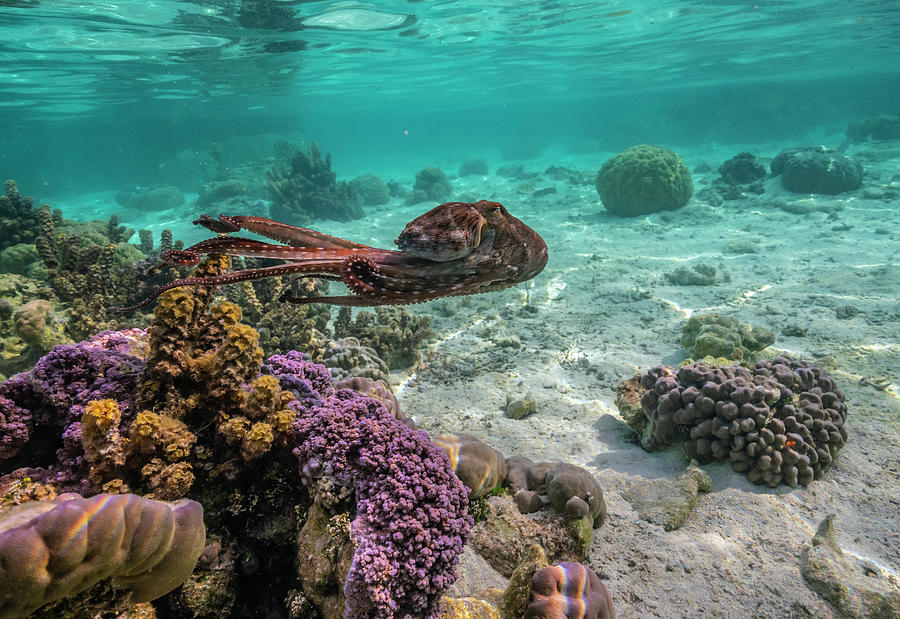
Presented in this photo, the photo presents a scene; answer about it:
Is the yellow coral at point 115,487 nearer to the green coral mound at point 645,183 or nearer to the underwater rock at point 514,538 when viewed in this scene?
the underwater rock at point 514,538

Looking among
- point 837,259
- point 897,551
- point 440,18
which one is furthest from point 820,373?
point 440,18

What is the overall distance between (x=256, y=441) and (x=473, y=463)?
171cm

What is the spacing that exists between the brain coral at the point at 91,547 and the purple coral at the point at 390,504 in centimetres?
78

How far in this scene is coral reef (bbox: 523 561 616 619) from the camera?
→ 235 cm

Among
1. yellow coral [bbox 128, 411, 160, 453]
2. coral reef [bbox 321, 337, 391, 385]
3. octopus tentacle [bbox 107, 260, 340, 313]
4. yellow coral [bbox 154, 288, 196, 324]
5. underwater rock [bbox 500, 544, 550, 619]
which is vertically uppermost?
octopus tentacle [bbox 107, 260, 340, 313]

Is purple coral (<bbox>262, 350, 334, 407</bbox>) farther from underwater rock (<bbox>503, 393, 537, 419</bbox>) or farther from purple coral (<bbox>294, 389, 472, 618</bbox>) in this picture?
underwater rock (<bbox>503, 393, 537, 419</bbox>)

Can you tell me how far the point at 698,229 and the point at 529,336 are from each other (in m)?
11.2

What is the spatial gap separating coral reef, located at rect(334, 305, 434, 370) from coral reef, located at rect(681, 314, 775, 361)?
4.97m

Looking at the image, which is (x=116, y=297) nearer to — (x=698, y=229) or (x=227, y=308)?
(x=227, y=308)

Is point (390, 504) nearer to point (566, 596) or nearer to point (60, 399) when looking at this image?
point (566, 596)

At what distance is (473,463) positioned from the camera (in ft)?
11.0

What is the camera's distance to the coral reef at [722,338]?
22.6 feet

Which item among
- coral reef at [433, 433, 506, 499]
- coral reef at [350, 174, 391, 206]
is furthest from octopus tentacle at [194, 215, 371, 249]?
coral reef at [350, 174, 391, 206]

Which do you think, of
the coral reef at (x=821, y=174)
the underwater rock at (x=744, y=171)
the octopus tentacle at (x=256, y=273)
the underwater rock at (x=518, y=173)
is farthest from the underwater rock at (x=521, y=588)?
the underwater rock at (x=518, y=173)
